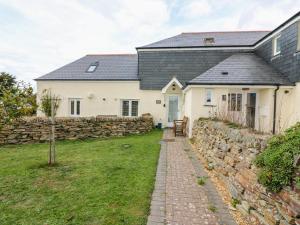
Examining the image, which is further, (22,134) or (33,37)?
(33,37)

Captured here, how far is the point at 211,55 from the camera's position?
1903 centimetres

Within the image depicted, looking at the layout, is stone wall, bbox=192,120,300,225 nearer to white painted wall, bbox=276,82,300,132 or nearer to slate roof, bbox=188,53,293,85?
slate roof, bbox=188,53,293,85

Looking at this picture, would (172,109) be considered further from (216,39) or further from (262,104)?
(216,39)

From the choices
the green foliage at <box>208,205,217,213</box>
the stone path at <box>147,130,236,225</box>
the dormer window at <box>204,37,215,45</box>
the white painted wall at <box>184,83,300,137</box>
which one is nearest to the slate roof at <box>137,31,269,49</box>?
the dormer window at <box>204,37,215,45</box>

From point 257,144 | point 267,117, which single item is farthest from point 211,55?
point 257,144

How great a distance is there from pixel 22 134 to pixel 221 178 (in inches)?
471

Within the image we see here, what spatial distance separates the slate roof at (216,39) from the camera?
1914 centimetres

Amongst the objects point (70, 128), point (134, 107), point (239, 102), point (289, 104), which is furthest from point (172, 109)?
point (70, 128)

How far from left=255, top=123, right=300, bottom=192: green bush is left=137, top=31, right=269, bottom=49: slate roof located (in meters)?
16.6

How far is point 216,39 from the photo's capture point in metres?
20.5

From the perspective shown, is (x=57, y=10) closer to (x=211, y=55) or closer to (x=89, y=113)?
(x=89, y=113)

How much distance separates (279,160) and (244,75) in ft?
37.8

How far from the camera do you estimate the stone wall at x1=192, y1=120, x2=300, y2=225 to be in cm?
318

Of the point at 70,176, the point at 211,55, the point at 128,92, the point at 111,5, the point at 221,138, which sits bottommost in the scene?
the point at 70,176
